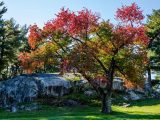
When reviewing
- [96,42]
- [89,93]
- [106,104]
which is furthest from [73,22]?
[89,93]

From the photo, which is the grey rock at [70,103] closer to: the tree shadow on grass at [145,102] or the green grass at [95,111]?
the green grass at [95,111]

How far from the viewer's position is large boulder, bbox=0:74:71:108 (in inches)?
1695

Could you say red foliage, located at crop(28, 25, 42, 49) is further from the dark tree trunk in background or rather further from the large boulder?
the large boulder

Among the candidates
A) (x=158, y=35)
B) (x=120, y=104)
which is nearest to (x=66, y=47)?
(x=120, y=104)

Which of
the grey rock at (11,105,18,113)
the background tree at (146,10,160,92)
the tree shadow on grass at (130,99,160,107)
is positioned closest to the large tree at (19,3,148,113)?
the grey rock at (11,105,18,113)

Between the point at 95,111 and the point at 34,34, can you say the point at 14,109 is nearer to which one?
the point at 95,111

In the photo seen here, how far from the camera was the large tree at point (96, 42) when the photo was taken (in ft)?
116

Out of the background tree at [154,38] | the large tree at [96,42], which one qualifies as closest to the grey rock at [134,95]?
the background tree at [154,38]

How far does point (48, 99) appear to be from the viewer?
4394 cm

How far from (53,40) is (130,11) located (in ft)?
28.2

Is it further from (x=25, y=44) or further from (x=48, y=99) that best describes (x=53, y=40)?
(x=25, y=44)

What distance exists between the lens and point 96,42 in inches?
1436

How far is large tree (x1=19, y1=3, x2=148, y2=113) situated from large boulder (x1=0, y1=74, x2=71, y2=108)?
7.36m

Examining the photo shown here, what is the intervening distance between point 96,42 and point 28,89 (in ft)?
39.7
